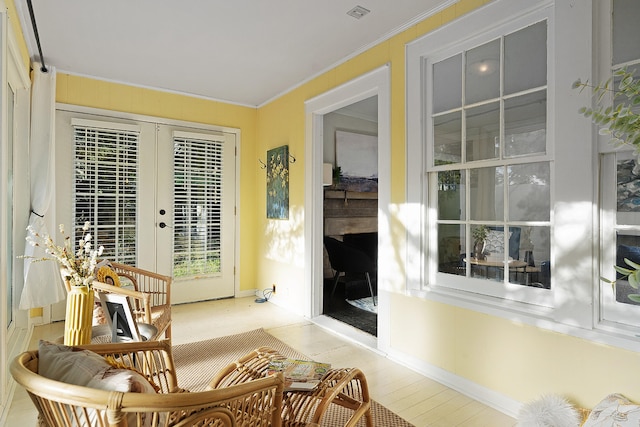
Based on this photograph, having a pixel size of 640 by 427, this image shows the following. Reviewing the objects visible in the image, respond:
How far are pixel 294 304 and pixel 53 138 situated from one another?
3036mm

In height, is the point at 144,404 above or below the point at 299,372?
above

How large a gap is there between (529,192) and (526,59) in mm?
805

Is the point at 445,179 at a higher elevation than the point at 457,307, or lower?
higher

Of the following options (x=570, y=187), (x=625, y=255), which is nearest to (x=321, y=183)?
(x=570, y=187)

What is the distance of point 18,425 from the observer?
6.96ft

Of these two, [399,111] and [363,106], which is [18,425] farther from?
[363,106]

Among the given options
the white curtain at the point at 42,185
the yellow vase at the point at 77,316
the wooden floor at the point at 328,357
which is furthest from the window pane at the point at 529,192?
the white curtain at the point at 42,185

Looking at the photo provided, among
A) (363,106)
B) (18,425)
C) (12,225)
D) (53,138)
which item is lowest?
(18,425)

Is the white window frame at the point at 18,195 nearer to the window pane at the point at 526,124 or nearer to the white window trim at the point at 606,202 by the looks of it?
the window pane at the point at 526,124

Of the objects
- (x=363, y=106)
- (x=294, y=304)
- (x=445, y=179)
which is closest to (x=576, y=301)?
(x=445, y=179)

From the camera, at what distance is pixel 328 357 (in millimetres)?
3100

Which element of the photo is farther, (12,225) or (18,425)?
(12,225)

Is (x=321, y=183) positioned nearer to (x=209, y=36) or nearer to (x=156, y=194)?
(x=209, y=36)

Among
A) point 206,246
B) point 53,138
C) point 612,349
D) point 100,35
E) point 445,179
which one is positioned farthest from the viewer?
point 206,246
